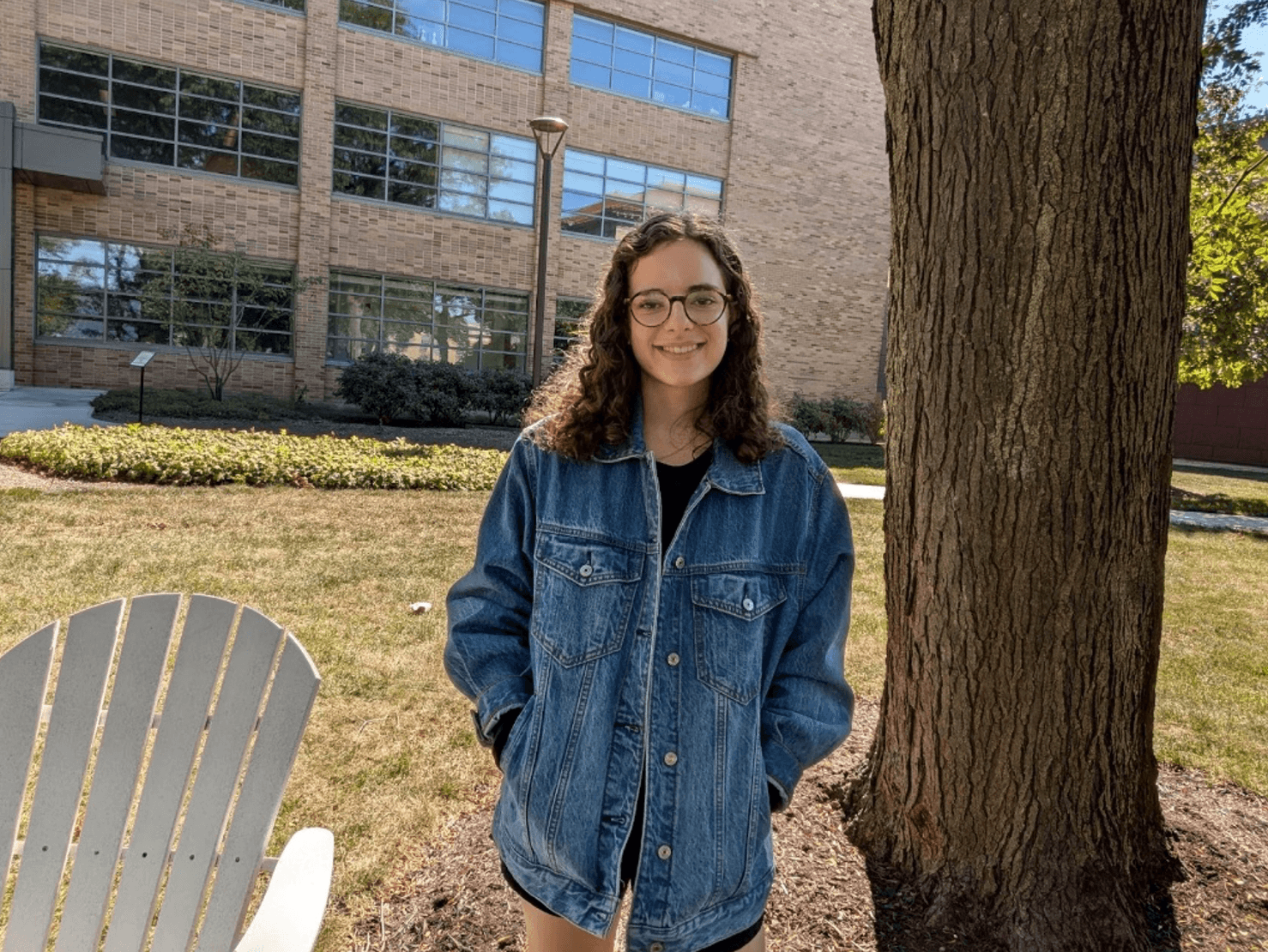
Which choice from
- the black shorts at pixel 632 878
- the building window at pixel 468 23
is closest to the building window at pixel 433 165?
the building window at pixel 468 23

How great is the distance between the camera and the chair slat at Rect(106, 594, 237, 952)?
1.98 metres

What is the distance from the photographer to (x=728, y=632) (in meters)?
1.79

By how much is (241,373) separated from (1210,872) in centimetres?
1917

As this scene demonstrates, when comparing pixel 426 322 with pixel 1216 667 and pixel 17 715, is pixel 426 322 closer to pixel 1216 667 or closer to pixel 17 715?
pixel 1216 667

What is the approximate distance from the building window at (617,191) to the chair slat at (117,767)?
20804 millimetres

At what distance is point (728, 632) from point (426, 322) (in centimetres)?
2014

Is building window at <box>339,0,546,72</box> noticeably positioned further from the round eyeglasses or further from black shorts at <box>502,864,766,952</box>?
black shorts at <box>502,864,766,952</box>

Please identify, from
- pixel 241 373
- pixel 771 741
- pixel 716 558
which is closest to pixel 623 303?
pixel 716 558

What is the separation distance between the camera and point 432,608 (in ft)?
19.4

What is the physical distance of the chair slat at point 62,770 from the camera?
1.95m

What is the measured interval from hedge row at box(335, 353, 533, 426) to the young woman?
15.6 meters

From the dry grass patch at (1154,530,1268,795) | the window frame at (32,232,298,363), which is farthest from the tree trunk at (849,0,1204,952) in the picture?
the window frame at (32,232,298,363)

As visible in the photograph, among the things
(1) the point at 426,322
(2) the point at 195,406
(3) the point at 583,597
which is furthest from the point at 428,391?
(3) the point at 583,597

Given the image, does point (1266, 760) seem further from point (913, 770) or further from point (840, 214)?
point (840, 214)
